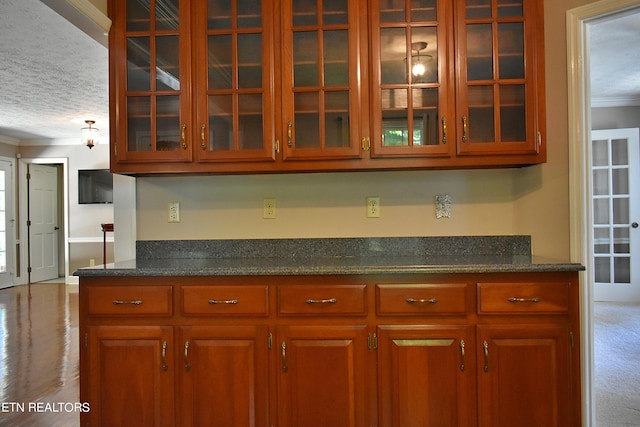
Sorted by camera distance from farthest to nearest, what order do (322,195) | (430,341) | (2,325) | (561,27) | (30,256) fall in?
(30,256), (2,325), (322,195), (561,27), (430,341)

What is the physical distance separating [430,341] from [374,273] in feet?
1.27

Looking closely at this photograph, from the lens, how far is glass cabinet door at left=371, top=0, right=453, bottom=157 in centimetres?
190

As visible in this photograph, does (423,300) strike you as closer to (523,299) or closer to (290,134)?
(523,299)

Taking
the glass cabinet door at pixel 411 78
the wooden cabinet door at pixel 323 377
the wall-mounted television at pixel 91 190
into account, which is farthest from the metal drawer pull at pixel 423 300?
the wall-mounted television at pixel 91 190

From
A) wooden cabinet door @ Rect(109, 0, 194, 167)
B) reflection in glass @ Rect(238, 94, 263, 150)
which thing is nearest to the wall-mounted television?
wooden cabinet door @ Rect(109, 0, 194, 167)

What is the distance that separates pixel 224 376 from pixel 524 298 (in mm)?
1375

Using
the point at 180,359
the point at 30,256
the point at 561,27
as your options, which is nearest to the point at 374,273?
the point at 180,359

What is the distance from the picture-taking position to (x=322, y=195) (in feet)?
7.30

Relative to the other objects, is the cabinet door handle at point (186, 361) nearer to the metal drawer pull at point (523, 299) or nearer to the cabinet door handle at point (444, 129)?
the metal drawer pull at point (523, 299)

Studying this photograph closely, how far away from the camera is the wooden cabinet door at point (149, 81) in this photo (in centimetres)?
196

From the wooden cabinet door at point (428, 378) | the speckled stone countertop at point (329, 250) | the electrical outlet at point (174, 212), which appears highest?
the electrical outlet at point (174, 212)

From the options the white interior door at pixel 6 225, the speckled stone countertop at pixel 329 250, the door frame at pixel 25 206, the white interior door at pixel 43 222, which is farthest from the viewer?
the white interior door at pixel 43 222

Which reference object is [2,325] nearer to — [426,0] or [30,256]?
[30,256]

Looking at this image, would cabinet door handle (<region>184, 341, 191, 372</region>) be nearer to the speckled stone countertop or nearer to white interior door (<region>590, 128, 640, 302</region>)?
the speckled stone countertop
